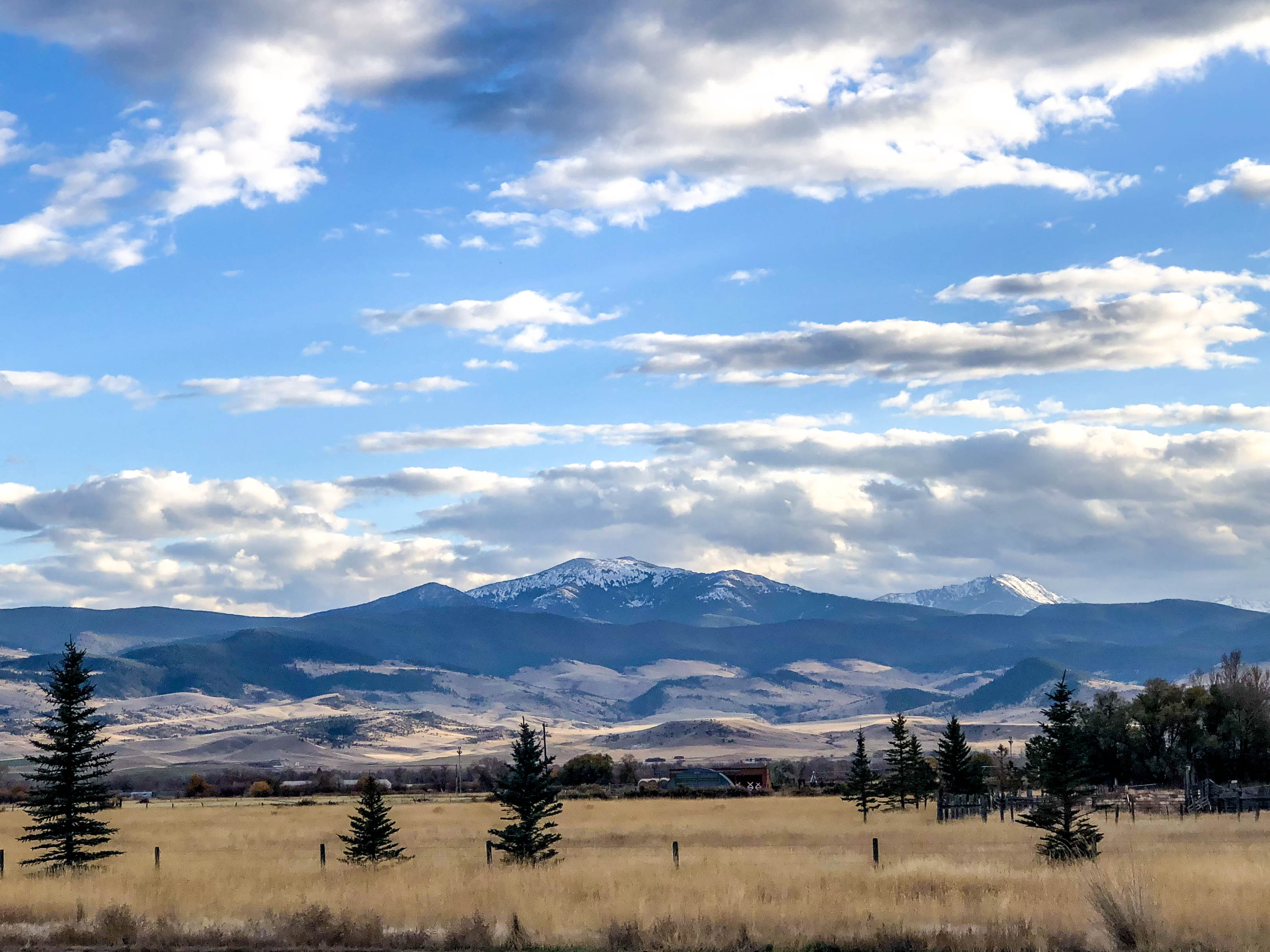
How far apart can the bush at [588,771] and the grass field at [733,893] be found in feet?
300

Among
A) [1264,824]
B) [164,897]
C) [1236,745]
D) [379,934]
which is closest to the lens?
[379,934]

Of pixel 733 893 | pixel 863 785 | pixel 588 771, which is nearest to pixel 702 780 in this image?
pixel 588 771

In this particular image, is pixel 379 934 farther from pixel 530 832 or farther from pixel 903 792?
pixel 903 792

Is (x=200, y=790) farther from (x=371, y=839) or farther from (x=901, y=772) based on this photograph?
(x=371, y=839)

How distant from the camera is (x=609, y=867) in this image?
1380 inches

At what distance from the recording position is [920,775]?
81.1 meters

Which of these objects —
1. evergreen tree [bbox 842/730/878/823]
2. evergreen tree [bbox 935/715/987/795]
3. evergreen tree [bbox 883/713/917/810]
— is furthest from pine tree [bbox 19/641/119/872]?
evergreen tree [bbox 935/715/987/795]

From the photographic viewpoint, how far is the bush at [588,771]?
5487 inches

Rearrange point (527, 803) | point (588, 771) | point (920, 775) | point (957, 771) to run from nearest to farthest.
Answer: point (527, 803) → point (957, 771) → point (920, 775) → point (588, 771)

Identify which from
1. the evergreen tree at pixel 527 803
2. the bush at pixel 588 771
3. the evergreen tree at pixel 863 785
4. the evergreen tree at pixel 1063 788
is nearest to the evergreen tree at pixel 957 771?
the evergreen tree at pixel 863 785

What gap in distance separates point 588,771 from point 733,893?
11967 cm

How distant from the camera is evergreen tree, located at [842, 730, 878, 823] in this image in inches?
2687

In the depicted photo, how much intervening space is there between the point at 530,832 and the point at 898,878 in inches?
501

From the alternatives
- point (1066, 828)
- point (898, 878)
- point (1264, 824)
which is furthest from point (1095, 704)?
point (898, 878)
